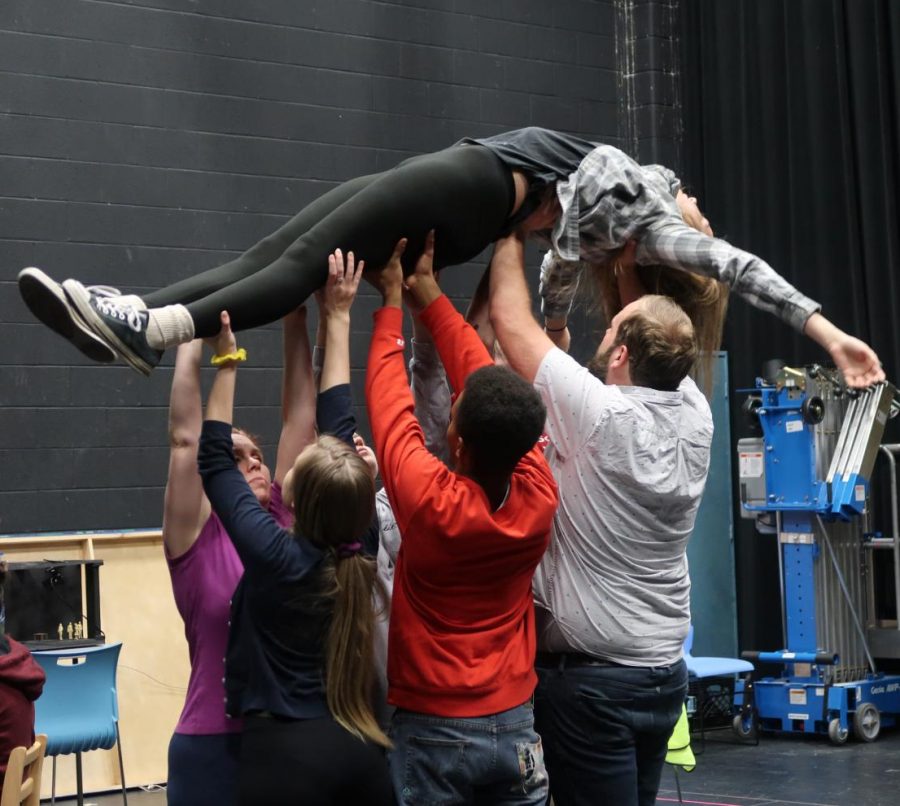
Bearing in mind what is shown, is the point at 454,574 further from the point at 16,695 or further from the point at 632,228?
the point at 16,695

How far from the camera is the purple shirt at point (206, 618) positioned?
257cm

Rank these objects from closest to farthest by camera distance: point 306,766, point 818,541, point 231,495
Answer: point 306,766
point 231,495
point 818,541

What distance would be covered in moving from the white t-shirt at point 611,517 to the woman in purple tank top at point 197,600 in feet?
2.09

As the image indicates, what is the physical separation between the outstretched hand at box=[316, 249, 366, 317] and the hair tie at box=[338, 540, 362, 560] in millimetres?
504

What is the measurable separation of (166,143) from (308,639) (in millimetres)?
4609

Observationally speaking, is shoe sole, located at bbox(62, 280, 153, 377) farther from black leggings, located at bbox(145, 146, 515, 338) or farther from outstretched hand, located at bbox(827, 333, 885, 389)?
outstretched hand, located at bbox(827, 333, 885, 389)

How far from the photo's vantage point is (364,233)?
2658 mm

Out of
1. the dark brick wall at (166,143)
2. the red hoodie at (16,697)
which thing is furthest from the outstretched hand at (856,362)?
the dark brick wall at (166,143)

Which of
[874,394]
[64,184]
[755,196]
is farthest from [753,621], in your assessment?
[64,184]

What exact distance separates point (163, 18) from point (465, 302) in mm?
2181

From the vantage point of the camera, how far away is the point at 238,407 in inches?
260

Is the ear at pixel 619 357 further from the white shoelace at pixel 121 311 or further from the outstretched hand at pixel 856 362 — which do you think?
the white shoelace at pixel 121 311

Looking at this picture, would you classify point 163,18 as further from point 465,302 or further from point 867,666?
point 867,666

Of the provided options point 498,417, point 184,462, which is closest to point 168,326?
point 184,462
